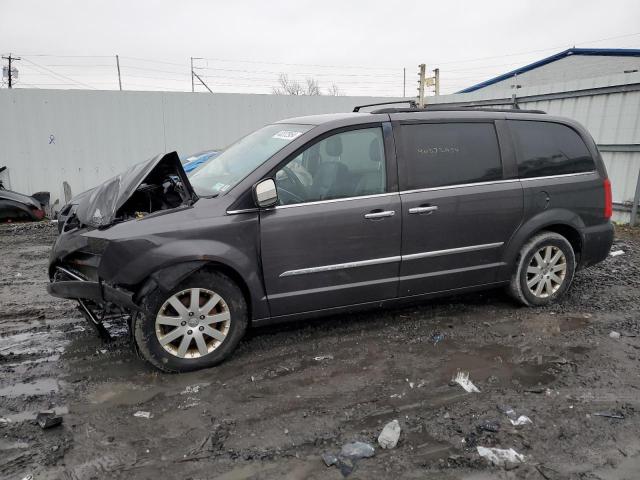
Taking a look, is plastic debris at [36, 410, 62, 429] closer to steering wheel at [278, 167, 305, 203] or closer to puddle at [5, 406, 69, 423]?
puddle at [5, 406, 69, 423]

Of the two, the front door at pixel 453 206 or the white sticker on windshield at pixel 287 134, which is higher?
the white sticker on windshield at pixel 287 134

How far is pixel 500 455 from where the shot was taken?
9.03ft

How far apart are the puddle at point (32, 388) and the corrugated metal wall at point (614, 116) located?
28.7 feet

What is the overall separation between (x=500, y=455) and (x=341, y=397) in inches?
40.6

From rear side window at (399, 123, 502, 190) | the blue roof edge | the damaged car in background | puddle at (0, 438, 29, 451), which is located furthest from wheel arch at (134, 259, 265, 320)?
the blue roof edge

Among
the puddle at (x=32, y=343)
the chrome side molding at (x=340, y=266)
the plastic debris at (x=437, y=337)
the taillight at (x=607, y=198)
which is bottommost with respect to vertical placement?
the plastic debris at (x=437, y=337)

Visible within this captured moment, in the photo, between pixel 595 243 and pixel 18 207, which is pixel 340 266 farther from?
pixel 18 207

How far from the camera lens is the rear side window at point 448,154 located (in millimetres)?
4199

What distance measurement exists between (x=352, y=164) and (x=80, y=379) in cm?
254

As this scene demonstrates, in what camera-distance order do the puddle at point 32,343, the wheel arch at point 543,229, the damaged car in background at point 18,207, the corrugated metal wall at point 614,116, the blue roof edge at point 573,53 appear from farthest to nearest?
the blue roof edge at point 573,53
the damaged car in background at point 18,207
the corrugated metal wall at point 614,116
the wheel arch at point 543,229
the puddle at point 32,343

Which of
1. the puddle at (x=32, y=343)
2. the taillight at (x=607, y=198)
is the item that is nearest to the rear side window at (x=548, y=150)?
the taillight at (x=607, y=198)

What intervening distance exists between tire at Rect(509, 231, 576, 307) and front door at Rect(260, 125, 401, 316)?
4.50 feet

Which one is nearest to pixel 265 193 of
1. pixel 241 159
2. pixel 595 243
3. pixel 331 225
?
pixel 331 225

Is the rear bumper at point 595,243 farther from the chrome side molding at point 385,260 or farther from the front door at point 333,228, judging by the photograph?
the front door at point 333,228
